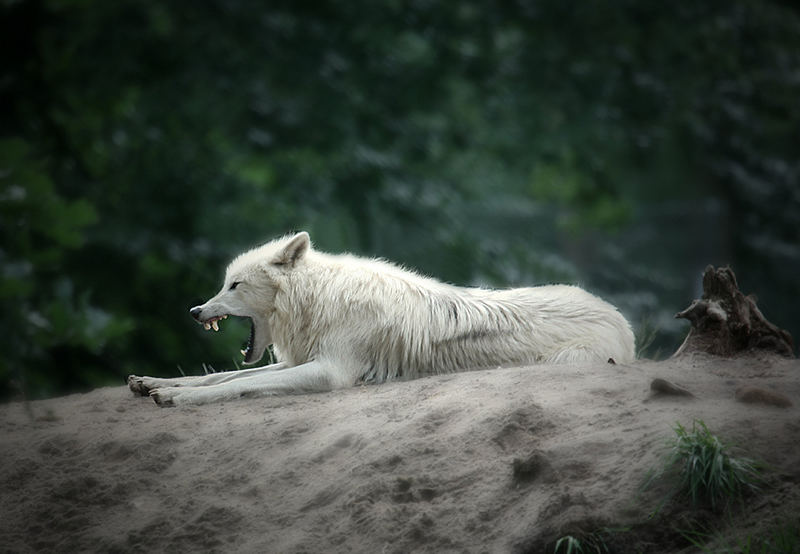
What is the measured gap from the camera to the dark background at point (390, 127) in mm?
11648

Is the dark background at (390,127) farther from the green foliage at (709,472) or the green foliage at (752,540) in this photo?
the green foliage at (752,540)

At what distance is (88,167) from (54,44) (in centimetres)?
176

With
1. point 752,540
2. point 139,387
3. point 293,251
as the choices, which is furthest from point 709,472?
point 139,387

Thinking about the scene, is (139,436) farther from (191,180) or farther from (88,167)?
(191,180)

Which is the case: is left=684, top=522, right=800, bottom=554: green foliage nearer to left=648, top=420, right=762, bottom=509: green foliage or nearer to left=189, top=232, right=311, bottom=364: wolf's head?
left=648, top=420, right=762, bottom=509: green foliage

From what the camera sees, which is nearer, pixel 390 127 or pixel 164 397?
pixel 164 397

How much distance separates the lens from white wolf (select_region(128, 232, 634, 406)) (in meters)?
5.93

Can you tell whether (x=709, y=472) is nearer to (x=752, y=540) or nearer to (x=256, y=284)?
(x=752, y=540)

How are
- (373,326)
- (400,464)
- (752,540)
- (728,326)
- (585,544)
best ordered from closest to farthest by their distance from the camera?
(752,540) < (585,544) < (400,464) < (728,326) < (373,326)

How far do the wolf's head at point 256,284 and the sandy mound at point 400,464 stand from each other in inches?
40.8

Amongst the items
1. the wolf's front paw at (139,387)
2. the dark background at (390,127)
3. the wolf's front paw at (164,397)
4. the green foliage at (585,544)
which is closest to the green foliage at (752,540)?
the green foliage at (585,544)

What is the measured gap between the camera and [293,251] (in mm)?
6367

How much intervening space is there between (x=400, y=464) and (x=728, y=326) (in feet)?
8.06

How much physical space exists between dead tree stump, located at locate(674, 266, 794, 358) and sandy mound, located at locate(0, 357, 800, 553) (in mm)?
226
